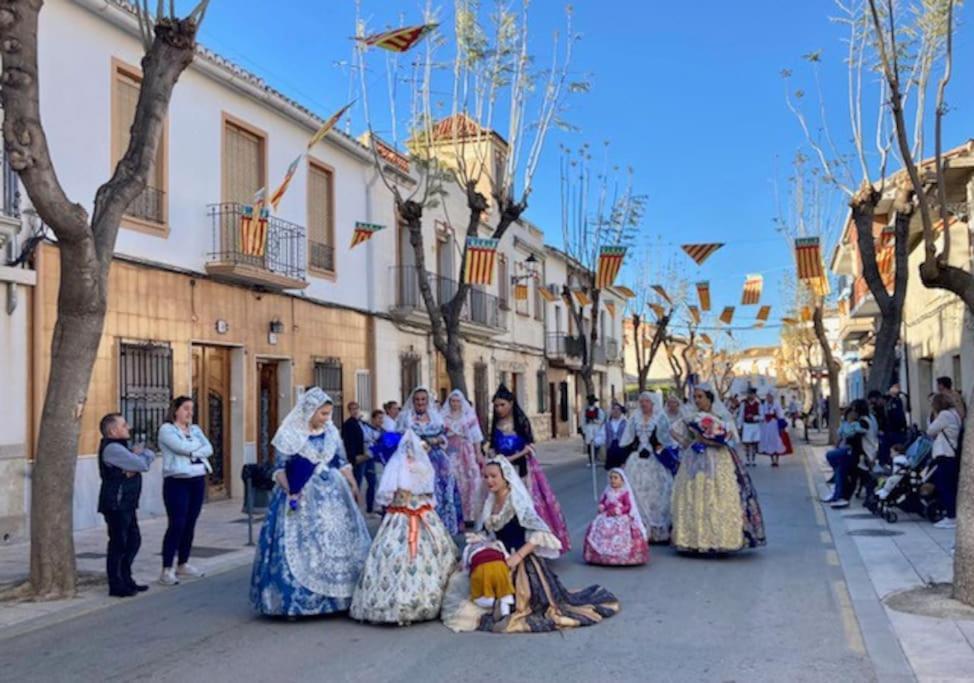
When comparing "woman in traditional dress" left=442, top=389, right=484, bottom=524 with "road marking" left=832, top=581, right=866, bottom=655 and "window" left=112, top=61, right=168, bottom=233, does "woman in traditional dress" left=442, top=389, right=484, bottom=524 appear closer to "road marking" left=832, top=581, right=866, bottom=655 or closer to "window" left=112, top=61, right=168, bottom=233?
"road marking" left=832, top=581, right=866, bottom=655

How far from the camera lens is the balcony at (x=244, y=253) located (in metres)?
16.0

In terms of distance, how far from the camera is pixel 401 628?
6781 millimetres

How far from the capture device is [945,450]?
11594 millimetres

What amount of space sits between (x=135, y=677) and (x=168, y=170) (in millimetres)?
10862

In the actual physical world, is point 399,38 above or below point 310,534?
above

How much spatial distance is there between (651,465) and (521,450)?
1.90m

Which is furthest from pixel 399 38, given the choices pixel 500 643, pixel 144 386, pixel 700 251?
pixel 700 251

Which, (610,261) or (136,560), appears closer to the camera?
(136,560)

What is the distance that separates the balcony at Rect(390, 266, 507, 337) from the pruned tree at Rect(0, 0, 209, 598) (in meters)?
10.0

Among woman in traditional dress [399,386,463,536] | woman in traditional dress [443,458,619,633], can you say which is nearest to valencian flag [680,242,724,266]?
woman in traditional dress [399,386,463,536]

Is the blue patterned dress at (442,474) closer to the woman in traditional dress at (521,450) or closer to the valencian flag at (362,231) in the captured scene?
the woman in traditional dress at (521,450)

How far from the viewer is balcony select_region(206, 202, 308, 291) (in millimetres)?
16031

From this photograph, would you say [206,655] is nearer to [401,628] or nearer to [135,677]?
[135,677]

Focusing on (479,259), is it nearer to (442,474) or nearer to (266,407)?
(266,407)
